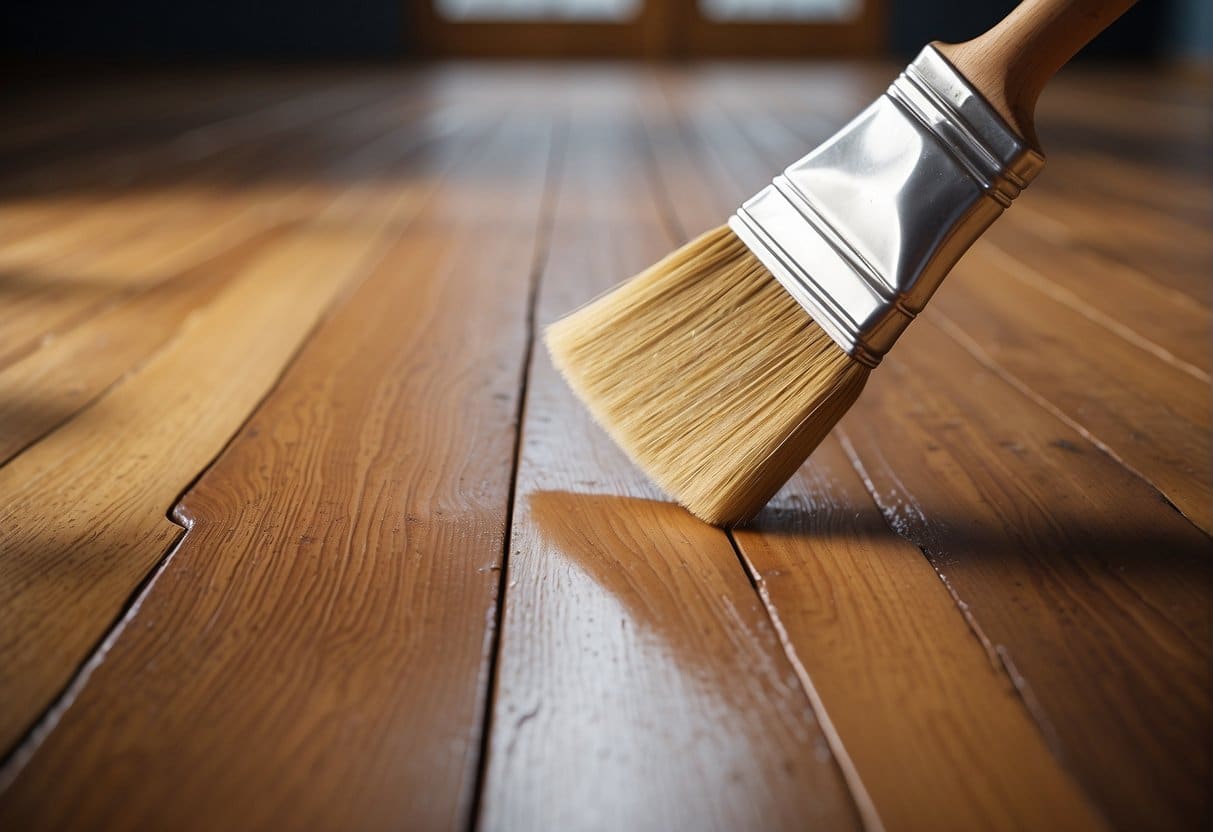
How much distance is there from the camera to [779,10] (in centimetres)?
597

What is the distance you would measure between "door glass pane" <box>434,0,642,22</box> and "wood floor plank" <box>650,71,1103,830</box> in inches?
210

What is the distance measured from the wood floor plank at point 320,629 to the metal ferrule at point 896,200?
0.88 feet

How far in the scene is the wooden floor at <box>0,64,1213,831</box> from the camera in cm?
54

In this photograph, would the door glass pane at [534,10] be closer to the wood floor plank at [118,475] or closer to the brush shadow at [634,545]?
the wood floor plank at [118,475]

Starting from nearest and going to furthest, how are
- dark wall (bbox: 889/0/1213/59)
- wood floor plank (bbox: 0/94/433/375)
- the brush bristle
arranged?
the brush bristle < wood floor plank (bbox: 0/94/433/375) < dark wall (bbox: 889/0/1213/59)

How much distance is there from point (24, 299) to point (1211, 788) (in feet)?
4.32

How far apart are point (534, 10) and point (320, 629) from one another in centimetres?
562

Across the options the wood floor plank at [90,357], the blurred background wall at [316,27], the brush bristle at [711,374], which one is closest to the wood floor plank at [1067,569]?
the brush bristle at [711,374]

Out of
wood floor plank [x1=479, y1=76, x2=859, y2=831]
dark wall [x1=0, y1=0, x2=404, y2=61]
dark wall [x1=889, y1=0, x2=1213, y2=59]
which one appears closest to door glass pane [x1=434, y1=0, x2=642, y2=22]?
dark wall [x1=0, y1=0, x2=404, y2=61]

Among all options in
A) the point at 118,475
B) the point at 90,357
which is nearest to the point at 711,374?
the point at 118,475

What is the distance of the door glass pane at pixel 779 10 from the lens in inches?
233

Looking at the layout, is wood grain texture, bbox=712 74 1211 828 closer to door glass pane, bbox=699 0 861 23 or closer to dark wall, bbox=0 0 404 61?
door glass pane, bbox=699 0 861 23

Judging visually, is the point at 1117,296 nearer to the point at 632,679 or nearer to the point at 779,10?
the point at 632,679

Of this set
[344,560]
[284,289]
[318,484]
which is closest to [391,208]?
[284,289]
